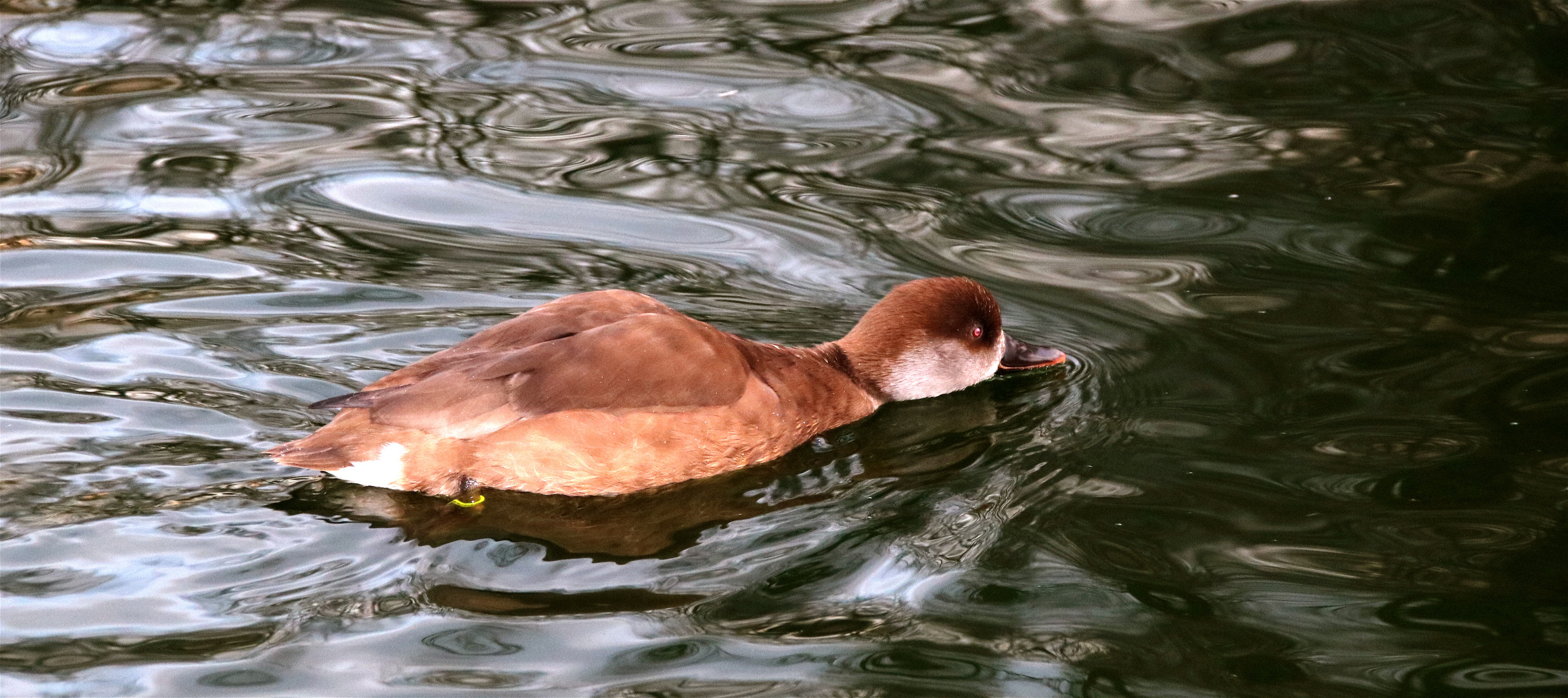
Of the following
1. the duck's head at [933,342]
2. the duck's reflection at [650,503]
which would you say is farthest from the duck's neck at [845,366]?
the duck's reflection at [650,503]

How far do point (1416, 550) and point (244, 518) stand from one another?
3.72 meters

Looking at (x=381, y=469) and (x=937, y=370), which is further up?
(x=381, y=469)

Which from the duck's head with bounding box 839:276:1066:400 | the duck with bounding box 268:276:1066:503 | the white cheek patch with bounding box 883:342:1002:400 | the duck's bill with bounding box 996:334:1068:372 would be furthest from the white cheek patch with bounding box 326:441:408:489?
the duck's bill with bounding box 996:334:1068:372

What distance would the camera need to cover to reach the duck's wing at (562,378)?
5.38 meters

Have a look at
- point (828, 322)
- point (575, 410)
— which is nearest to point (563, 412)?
point (575, 410)

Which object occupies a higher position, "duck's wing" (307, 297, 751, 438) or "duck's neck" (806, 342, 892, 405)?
"duck's wing" (307, 297, 751, 438)

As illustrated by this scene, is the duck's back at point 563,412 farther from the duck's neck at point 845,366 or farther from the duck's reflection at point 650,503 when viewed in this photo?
the duck's neck at point 845,366

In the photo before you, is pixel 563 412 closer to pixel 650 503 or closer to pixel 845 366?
pixel 650 503

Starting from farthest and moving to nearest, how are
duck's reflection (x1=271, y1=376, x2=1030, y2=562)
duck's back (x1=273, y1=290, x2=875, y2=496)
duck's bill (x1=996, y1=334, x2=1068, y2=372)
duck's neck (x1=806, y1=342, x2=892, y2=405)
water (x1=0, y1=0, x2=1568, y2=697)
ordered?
duck's bill (x1=996, y1=334, x2=1068, y2=372) → duck's neck (x1=806, y1=342, x2=892, y2=405) → duck's back (x1=273, y1=290, x2=875, y2=496) → duck's reflection (x1=271, y1=376, x2=1030, y2=562) → water (x1=0, y1=0, x2=1568, y2=697)

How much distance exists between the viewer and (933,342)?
6426 mm

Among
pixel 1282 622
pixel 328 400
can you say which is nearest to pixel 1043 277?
pixel 1282 622

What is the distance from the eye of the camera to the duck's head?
6.42 m

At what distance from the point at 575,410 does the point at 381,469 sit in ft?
2.20

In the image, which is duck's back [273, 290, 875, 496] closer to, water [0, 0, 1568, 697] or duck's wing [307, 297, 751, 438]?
duck's wing [307, 297, 751, 438]
